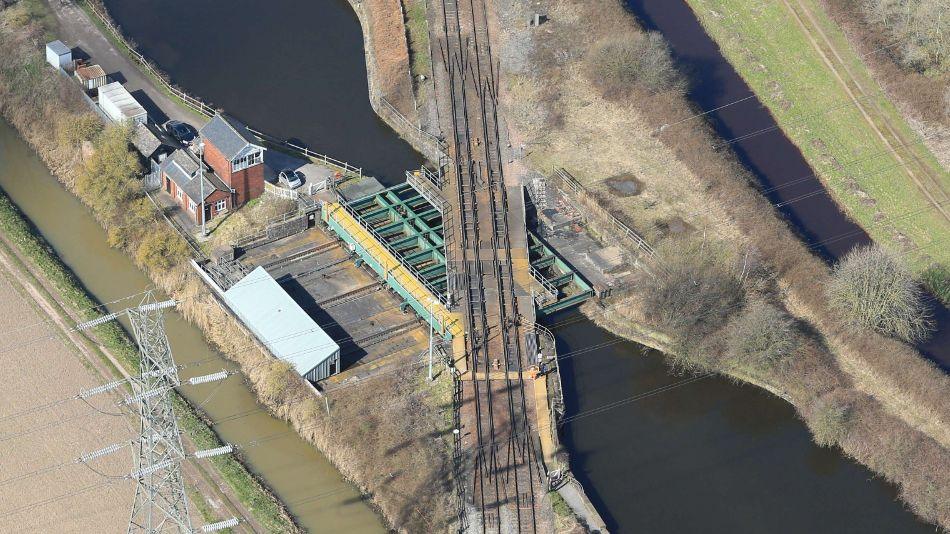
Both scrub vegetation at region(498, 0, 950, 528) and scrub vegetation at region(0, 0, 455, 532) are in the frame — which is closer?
scrub vegetation at region(0, 0, 455, 532)

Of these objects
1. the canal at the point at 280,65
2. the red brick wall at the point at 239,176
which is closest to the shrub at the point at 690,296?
the canal at the point at 280,65

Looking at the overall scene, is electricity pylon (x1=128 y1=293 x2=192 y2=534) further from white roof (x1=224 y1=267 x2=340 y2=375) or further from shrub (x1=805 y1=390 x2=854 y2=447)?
shrub (x1=805 y1=390 x2=854 y2=447)

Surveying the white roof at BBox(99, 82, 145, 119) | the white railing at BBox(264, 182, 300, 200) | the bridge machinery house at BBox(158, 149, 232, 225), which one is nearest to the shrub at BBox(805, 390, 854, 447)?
the white railing at BBox(264, 182, 300, 200)

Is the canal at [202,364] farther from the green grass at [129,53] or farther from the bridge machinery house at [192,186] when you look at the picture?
the green grass at [129,53]

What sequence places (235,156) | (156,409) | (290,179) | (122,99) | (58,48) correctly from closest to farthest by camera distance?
(156,409), (235,156), (290,179), (122,99), (58,48)

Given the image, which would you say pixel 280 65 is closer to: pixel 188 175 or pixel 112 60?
pixel 112 60

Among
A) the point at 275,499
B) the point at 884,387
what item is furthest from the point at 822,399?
the point at 275,499

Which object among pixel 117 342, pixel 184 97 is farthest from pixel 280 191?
pixel 117 342
